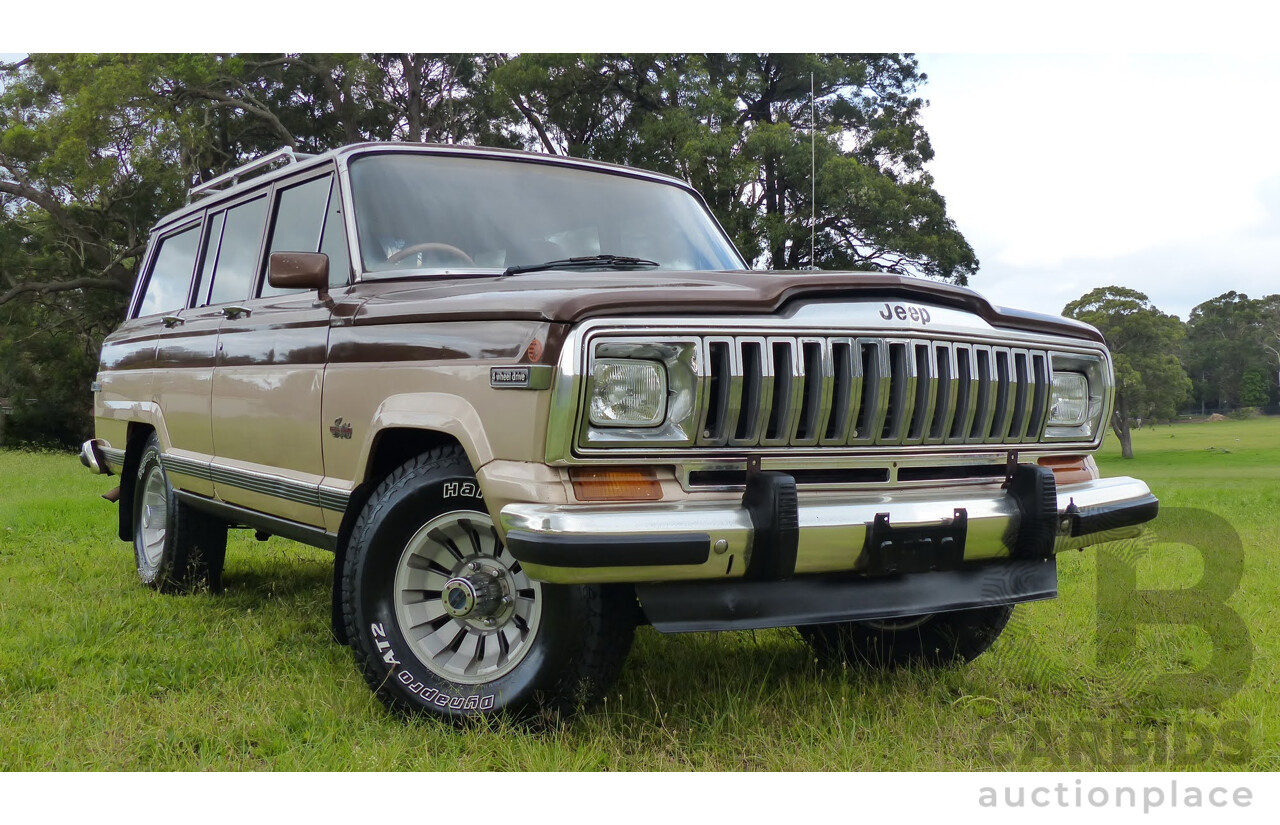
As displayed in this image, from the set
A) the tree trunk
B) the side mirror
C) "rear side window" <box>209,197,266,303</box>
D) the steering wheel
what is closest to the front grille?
the steering wheel

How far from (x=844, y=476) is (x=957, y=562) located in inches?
17.1

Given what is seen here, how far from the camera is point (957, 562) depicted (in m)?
3.21

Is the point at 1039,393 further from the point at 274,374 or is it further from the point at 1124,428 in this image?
the point at 1124,428

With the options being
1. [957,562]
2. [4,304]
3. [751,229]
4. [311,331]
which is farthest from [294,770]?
[4,304]

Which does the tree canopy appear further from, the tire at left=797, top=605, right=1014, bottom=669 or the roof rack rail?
the tire at left=797, top=605, right=1014, bottom=669

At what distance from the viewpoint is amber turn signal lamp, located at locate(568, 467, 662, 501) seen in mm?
2895

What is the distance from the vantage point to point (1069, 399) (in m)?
3.84

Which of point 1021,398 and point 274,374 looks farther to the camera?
point 274,374

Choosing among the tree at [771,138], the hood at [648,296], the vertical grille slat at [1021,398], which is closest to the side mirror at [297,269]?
the hood at [648,296]

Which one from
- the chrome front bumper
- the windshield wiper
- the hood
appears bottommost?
the chrome front bumper

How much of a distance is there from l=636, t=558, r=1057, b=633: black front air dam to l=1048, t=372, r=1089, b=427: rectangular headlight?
0.60m

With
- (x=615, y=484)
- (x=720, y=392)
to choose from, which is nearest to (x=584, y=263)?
(x=720, y=392)

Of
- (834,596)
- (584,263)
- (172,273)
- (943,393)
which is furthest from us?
(172,273)

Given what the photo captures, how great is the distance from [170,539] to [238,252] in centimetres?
166
